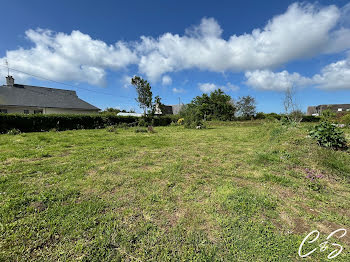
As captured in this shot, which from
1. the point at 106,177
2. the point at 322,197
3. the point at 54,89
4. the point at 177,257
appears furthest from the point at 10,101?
the point at 322,197

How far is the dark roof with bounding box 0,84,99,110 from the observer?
1888 cm

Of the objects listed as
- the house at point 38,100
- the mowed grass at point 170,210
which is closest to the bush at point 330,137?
the mowed grass at point 170,210

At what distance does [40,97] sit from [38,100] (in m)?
0.75

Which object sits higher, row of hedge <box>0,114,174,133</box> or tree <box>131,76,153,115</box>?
tree <box>131,76,153,115</box>

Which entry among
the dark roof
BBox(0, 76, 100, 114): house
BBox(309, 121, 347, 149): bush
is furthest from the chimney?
BBox(309, 121, 347, 149): bush

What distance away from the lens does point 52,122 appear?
1312 cm

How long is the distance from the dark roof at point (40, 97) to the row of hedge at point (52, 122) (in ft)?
31.3

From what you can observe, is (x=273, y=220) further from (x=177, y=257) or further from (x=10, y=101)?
(x=10, y=101)

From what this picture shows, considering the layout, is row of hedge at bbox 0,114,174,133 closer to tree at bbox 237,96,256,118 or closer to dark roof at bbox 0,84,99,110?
dark roof at bbox 0,84,99,110

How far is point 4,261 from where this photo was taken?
143 cm

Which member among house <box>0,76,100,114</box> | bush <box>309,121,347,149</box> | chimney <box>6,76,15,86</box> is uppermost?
chimney <box>6,76,15,86</box>

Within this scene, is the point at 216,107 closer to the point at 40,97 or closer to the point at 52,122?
the point at 52,122

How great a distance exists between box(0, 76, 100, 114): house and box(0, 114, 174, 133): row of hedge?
31.0ft

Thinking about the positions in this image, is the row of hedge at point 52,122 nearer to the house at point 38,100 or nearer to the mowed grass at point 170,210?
the house at point 38,100
